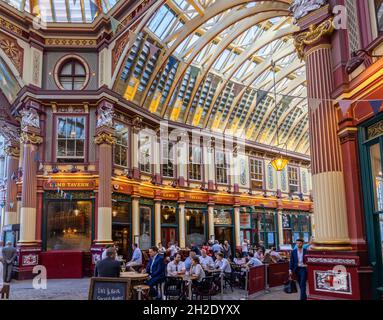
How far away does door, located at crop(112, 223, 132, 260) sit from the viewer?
54.9ft

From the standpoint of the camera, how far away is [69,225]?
15992 mm

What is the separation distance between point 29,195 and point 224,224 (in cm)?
1174

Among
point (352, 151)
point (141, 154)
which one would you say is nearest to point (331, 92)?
point (352, 151)

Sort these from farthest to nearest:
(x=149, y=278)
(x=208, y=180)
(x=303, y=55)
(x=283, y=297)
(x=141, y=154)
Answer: (x=208, y=180) → (x=141, y=154) → (x=283, y=297) → (x=149, y=278) → (x=303, y=55)

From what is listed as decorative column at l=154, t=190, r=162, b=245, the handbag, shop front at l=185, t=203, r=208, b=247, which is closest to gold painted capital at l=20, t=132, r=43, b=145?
decorative column at l=154, t=190, r=162, b=245

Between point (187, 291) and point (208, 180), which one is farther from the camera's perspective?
point (208, 180)

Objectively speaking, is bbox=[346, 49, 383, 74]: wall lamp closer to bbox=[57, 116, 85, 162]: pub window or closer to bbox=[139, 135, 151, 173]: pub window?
bbox=[57, 116, 85, 162]: pub window

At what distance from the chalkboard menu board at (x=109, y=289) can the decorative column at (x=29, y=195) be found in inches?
381

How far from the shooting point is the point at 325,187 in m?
7.30

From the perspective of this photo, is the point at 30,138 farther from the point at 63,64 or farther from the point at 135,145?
the point at 135,145

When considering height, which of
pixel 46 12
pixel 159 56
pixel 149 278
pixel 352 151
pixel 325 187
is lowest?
pixel 149 278

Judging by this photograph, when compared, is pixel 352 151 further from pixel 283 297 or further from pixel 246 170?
pixel 246 170

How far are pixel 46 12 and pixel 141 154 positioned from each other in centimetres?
784
